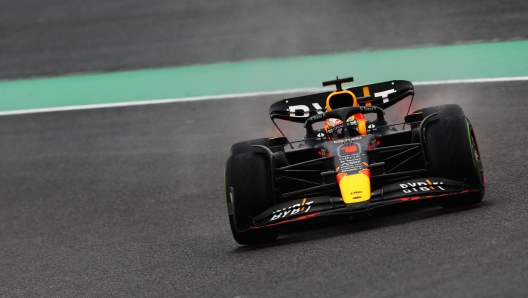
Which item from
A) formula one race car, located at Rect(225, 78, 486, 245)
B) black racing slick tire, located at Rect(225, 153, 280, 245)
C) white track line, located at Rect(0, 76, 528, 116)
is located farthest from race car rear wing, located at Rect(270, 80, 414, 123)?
white track line, located at Rect(0, 76, 528, 116)

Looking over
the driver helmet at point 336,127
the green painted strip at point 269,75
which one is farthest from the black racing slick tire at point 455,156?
the green painted strip at point 269,75

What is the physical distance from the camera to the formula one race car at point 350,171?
7.63 metres

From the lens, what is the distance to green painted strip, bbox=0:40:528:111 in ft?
46.6

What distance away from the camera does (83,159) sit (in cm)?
1328

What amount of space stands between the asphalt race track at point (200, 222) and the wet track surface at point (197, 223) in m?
0.02

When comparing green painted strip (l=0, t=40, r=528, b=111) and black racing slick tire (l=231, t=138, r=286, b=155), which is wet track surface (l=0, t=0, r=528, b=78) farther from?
black racing slick tire (l=231, t=138, r=286, b=155)

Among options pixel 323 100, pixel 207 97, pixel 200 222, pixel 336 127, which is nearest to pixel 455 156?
pixel 336 127

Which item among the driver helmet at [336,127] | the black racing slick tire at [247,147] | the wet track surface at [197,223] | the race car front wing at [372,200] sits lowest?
the wet track surface at [197,223]

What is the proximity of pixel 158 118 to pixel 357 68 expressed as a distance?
3.37 m

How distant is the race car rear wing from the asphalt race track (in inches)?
50.6

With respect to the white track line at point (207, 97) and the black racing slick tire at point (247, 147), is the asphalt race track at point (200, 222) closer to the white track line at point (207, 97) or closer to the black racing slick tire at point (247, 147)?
the white track line at point (207, 97)

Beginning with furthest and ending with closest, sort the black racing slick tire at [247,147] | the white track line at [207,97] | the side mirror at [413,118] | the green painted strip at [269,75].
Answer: the green painted strip at [269,75]
the white track line at [207,97]
the black racing slick tire at [247,147]
the side mirror at [413,118]

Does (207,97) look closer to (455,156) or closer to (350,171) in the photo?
(350,171)

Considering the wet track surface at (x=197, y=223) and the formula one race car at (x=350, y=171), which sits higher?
the formula one race car at (x=350, y=171)
